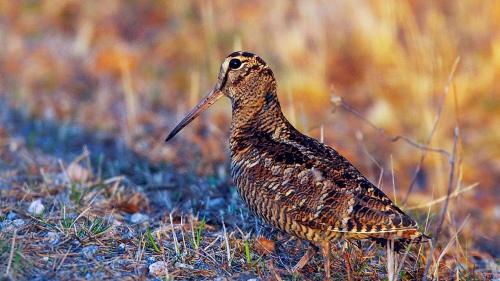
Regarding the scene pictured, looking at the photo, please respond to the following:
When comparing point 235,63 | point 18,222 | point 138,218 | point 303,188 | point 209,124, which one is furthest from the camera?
point 209,124

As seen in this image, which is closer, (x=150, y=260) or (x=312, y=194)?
(x=312, y=194)

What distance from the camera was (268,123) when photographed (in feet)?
15.8

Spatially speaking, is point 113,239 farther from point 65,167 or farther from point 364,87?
point 364,87

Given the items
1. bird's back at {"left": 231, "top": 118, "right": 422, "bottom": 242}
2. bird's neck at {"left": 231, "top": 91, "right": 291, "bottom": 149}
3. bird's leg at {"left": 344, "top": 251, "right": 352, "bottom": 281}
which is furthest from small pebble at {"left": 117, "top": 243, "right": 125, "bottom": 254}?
bird's leg at {"left": 344, "top": 251, "right": 352, "bottom": 281}

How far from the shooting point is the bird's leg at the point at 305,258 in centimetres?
448

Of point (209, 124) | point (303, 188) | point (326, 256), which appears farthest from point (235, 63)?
point (209, 124)

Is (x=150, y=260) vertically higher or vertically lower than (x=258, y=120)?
lower

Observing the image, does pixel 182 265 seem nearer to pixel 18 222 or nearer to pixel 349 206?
pixel 349 206

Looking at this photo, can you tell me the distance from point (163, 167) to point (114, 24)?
4.85 m

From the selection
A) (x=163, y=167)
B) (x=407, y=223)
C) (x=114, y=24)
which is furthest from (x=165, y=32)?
(x=407, y=223)

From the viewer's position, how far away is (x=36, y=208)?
5.15m

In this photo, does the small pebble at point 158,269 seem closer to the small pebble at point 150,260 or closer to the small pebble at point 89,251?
the small pebble at point 150,260

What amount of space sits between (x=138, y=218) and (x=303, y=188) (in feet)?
4.73

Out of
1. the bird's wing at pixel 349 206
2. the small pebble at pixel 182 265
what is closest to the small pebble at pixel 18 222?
the small pebble at pixel 182 265
